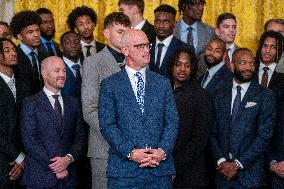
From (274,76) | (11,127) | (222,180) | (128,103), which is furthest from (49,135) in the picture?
(274,76)

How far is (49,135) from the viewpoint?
14.9 feet

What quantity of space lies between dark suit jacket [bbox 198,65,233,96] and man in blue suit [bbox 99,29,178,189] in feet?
4.48

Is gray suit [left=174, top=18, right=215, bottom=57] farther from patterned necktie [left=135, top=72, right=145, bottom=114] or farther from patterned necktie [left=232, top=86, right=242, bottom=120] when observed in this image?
patterned necktie [left=135, top=72, right=145, bottom=114]

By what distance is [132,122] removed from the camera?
12.4ft

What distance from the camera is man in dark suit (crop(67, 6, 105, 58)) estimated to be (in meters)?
5.96

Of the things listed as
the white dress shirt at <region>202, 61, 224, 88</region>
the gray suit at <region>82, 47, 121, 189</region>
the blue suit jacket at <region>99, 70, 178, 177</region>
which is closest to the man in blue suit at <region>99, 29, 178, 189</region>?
the blue suit jacket at <region>99, 70, 178, 177</region>

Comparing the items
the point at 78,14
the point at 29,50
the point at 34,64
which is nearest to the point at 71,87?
the point at 34,64

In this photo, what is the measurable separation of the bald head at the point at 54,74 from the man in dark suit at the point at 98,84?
196 millimetres

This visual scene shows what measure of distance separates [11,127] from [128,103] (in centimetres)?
130

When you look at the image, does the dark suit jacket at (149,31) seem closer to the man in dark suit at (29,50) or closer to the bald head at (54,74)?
the man in dark suit at (29,50)

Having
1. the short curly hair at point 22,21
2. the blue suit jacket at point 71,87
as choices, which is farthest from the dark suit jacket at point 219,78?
the short curly hair at point 22,21

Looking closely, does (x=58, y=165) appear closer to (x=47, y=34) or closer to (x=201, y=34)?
(x=47, y=34)

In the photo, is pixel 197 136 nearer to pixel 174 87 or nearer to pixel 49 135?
pixel 174 87

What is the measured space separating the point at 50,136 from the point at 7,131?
1.29 feet
